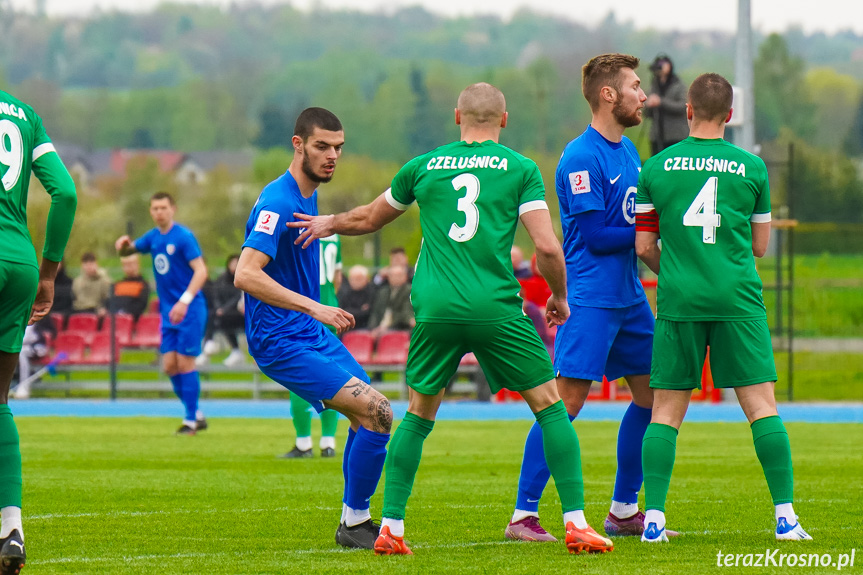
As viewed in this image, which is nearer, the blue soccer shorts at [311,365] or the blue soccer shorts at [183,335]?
the blue soccer shorts at [311,365]

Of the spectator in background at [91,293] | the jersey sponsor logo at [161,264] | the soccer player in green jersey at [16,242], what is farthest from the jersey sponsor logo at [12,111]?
the spectator in background at [91,293]

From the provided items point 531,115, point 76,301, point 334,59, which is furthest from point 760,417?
point 334,59

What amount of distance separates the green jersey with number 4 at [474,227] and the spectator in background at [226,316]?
49.3ft

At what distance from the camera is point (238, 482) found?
9086 mm

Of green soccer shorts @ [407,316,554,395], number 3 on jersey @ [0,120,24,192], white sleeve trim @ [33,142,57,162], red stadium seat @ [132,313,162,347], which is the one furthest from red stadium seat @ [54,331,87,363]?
green soccer shorts @ [407,316,554,395]

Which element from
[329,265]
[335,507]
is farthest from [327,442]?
[335,507]

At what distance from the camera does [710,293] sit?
5.90 m

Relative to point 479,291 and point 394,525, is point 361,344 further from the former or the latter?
point 479,291

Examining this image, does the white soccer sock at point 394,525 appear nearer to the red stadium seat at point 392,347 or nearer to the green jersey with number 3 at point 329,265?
the green jersey with number 3 at point 329,265

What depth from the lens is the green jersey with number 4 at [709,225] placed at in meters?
5.91

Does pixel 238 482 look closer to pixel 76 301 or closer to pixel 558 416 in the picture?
pixel 558 416

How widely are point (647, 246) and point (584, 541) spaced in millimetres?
1522

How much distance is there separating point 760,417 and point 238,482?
446 cm

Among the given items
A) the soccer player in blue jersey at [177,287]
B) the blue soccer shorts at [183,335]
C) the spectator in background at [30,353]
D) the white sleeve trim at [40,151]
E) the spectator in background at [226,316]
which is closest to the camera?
the white sleeve trim at [40,151]
